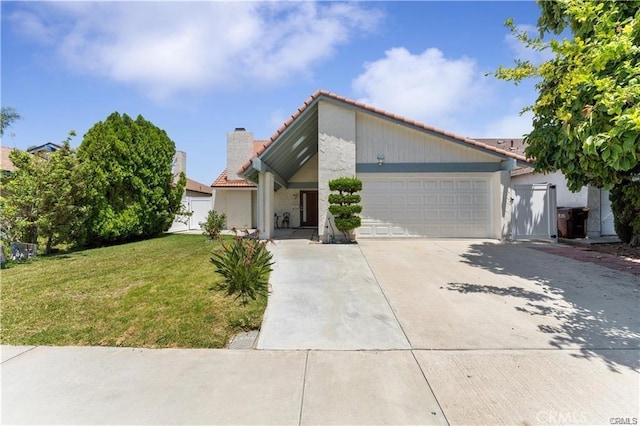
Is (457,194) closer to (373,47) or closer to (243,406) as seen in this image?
(373,47)

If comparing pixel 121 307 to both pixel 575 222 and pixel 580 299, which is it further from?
pixel 575 222

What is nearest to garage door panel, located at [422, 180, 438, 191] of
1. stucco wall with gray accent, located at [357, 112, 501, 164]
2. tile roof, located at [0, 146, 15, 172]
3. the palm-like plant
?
stucco wall with gray accent, located at [357, 112, 501, 164]

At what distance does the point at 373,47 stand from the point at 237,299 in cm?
898

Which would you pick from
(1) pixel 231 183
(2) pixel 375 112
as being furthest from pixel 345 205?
(1) pixel 231 183

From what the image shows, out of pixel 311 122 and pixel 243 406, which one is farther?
pixel 311 122

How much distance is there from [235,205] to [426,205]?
11.6 m

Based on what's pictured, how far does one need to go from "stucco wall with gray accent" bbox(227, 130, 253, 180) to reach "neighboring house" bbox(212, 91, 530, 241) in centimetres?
697

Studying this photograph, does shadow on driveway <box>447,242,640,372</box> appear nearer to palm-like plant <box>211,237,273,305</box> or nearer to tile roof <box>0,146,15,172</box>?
palm-like plant <box>211,237,273,305</box>

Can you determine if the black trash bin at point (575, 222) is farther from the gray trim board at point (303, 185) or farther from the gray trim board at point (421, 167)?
the gray trim board at point (303, 185)

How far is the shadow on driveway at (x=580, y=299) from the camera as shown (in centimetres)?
335

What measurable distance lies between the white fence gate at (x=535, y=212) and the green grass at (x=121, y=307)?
11019 mm

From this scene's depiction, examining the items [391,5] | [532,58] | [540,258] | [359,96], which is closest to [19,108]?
[359,96]

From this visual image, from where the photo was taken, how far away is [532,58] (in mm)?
5785

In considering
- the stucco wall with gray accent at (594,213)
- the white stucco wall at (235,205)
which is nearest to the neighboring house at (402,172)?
the stucco wall with gray accent at (594,213)
